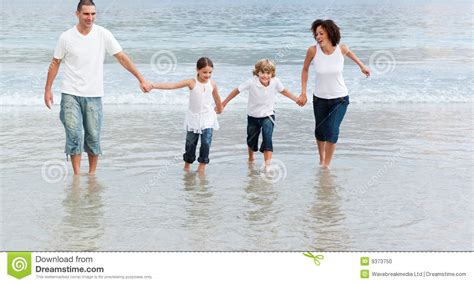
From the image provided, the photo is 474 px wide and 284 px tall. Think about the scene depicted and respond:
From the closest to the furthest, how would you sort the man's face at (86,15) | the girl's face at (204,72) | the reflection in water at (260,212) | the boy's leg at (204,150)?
the reflection in water at (260,212)
the man's face at (86,15)
the girl's face at (204,72)
the boy's leg at (204,150)

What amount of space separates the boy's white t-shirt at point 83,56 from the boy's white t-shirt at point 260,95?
→ 5.42ft

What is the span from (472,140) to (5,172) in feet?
18.3

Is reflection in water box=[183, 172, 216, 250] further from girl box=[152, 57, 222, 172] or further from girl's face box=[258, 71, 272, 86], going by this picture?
girl's face box=[258, 71, 272, 86]

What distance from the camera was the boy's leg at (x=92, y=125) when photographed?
772 centimetres

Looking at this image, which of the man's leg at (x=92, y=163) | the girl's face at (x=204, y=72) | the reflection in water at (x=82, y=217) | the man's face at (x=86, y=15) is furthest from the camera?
the girl's face at (x=204, y=72)

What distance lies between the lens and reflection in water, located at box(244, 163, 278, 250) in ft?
18.8

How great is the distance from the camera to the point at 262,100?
873cm

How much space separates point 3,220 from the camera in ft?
20.7

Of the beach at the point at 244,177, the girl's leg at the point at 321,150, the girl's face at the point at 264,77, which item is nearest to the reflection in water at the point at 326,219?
the beach at the point at 244,177

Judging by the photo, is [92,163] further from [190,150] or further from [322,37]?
[322,37]

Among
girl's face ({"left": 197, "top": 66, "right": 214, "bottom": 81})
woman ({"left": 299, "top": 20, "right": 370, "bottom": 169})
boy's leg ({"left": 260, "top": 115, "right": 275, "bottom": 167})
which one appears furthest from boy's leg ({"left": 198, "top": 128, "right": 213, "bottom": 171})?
woman ({"left": 299, "top": 20, "right": 370, "bottom": 169})

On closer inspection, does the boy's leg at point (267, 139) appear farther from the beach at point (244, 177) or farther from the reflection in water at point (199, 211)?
the reflection in water at point (199, 211)

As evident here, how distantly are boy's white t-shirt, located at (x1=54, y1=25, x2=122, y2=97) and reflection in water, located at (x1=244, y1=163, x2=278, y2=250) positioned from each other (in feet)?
5.74
